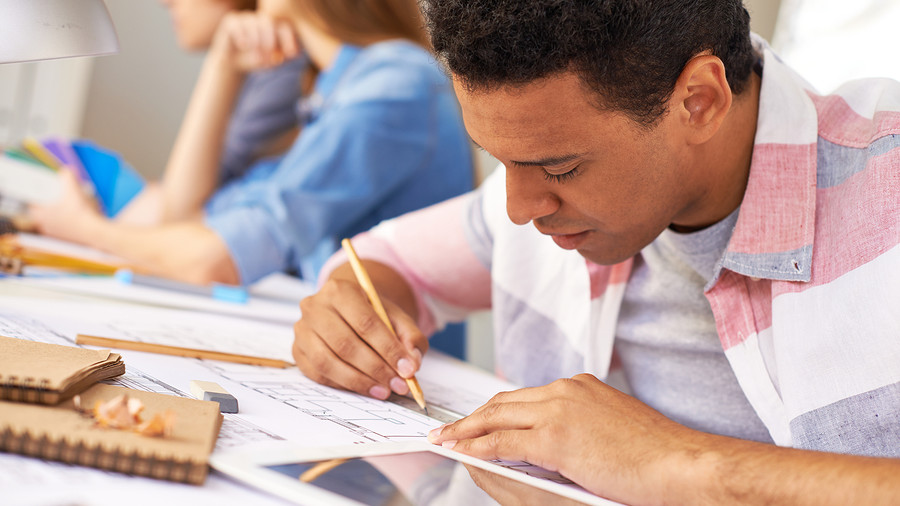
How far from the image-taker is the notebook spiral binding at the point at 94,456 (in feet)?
1.22

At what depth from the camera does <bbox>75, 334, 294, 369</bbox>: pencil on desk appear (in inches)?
26.7

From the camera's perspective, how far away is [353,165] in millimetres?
1446

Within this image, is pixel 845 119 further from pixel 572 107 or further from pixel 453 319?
pixel 453 319

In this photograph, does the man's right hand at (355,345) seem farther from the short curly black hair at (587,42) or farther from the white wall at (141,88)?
the white wall at (141,88)

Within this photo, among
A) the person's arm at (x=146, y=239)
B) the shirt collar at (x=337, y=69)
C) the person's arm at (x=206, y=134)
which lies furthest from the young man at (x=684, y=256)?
the person's arm at (x=206, y=134)

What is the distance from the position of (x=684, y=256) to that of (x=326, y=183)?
800mm

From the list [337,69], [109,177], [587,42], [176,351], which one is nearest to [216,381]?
[176,351]

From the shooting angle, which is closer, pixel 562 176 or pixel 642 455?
pixel 642 455

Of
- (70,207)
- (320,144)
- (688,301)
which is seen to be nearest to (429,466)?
(688,301)

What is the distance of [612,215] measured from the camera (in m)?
0.70

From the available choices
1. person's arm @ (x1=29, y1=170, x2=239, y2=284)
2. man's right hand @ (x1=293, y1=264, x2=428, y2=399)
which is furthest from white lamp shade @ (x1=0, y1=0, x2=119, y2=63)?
person's arm @ (x1=29, y1=170, x2=239, y2=284)

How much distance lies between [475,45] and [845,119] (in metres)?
0.38

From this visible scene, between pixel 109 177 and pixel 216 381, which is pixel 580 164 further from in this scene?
pixel 109 177

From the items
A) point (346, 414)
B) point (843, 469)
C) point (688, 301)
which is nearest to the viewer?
point (843, 469)
